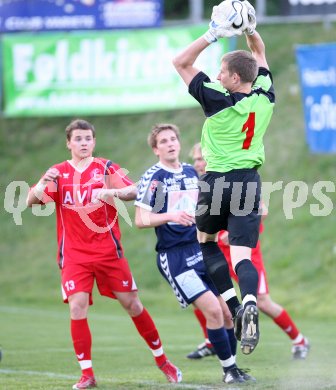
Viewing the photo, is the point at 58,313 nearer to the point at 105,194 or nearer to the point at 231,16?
the point at 105,194

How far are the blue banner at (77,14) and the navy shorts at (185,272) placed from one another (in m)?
12.2

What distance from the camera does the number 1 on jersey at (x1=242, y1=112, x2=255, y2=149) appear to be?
22.6 ft

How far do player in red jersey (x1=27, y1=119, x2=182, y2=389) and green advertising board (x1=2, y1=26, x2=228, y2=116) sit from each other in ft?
35.7

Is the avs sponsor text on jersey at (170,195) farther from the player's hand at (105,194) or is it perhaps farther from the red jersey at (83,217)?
the player's hand at (105,194)

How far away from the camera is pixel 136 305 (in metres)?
8.13

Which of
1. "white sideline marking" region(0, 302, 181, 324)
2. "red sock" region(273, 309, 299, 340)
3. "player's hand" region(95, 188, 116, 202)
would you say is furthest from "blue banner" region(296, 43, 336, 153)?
"player's hand" region(95, 188, 116, 202)

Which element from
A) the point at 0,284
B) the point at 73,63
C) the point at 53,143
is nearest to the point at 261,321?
the point at 0,284

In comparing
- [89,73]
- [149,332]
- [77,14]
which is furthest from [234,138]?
[77,14]

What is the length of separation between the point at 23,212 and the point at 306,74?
777 cm

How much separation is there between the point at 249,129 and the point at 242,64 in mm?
467

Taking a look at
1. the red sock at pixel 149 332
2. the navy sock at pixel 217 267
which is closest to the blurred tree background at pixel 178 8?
the red sock at pixel 149 332

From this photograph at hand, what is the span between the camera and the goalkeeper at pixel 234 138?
679 centimetres

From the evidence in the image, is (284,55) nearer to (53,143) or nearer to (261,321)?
(53,143)

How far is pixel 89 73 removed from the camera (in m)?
19.6
